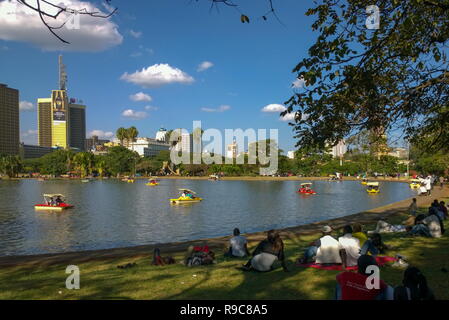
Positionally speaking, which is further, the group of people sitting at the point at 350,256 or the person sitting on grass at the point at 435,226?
the person sitting on grass at the point at 435,226

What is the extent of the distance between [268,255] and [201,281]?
1779 mm

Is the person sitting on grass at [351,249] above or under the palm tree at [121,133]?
under

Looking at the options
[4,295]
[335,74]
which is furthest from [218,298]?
[335,74]

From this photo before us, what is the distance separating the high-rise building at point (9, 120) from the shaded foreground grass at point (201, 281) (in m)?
201

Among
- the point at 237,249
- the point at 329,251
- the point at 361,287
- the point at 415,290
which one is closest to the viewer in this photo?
the point at 415,290

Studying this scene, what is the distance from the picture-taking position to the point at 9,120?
18538cm

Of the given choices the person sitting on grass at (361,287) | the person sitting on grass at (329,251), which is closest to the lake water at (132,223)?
the person sitting on grass at (329,251)

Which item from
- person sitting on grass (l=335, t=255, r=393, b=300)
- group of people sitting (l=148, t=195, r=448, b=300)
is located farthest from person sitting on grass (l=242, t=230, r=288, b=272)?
person sitting on grass (l=335, t=255, r=393, b=300)

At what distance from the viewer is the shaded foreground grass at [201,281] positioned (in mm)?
7438

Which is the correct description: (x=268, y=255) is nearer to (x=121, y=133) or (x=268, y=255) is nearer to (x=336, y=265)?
(x=336, y=265)

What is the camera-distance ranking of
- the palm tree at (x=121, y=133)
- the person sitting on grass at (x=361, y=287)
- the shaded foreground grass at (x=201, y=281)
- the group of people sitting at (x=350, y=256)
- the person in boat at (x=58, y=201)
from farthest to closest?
the palm tree at (x=121, y=133) < the person in boat at (x=58, y=201) < the shaded foreground grass at (x=201, y=281) < the person sitting on grass at (x=361, y=287) < the group of people sitting at (x=350, y=256)

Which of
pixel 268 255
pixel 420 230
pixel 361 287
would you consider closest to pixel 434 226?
pixel 420 230

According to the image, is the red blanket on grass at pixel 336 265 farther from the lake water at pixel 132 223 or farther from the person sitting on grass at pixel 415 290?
the lake water at pixel 132 223
